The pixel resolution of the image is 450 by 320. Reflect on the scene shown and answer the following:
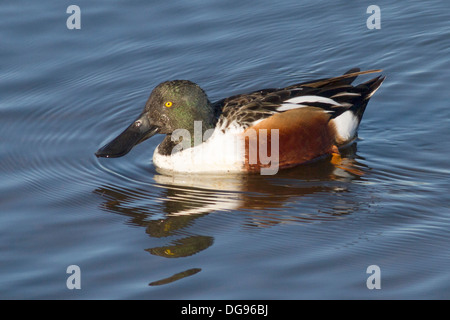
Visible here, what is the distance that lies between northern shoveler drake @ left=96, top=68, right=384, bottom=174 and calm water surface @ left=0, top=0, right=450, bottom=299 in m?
0.16

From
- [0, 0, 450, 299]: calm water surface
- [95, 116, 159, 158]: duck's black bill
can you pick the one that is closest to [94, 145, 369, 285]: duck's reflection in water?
[0, 0, 450, 299]: calm water surface

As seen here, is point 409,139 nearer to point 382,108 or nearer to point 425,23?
point 382,108

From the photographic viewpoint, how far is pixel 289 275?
5391mm

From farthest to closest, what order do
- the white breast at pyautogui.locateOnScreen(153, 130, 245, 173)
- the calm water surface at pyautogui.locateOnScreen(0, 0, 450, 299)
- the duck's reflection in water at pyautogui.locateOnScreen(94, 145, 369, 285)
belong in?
the white breast at pyautogui.locateOnScreen(153, 130, 245, 173) < the duck's reflection in water at pyautogui.locateOnScreen(94, 145, 369, 285) < the calm water surface at pyautogui.locateOnScreen(0, 0, 450, 299)

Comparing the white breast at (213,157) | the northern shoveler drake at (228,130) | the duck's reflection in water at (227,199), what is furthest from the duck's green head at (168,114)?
the duck's reflection in water at (227,199)

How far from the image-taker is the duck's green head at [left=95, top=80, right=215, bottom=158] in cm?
724

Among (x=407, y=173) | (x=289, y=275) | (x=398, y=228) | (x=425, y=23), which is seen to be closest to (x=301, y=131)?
(x=407, y=173)

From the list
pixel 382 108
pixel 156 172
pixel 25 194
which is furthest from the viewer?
pixel 382 108

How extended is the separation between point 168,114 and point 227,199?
3.61ft

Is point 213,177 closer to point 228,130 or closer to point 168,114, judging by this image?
point 228,130

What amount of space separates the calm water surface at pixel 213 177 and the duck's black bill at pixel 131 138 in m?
0.18

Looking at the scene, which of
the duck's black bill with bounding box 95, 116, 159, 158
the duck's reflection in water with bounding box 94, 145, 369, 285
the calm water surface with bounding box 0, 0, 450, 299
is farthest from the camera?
the duck's black bill with bounding box 95, 116, 159, 158

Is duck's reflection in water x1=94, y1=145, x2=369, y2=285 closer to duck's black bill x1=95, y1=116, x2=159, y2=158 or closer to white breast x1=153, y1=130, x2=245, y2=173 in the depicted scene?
white breast x1=153, y1=130, x2=245, y2=173

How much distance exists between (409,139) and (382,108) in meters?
0.83
